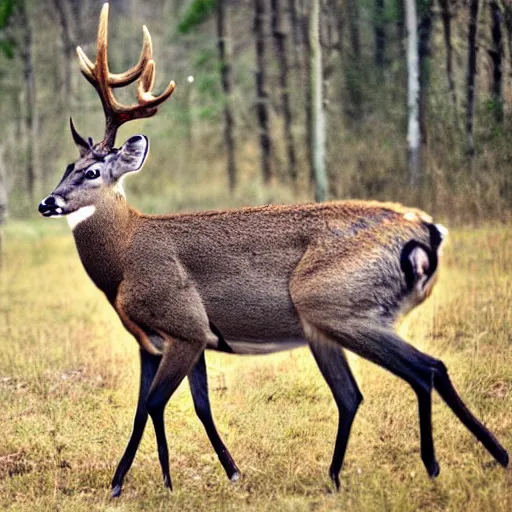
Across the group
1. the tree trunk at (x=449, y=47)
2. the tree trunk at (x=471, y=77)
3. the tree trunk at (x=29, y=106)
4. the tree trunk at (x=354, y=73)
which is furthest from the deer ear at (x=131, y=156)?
the tree trunk at (x=29, y=106)

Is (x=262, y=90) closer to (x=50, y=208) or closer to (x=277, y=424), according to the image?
(x=277, y=424)

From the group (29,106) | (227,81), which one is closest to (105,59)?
(227,81)

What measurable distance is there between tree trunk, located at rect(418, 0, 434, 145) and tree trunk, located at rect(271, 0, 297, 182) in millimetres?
7477

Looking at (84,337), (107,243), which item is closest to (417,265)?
(107,243)

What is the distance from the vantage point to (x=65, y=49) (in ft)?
91.9

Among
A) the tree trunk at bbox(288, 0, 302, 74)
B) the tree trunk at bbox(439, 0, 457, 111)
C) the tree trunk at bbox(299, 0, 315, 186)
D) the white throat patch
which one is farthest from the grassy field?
the tree trunk at bbox(288, 0, 302, 74)

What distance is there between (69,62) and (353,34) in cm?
1442

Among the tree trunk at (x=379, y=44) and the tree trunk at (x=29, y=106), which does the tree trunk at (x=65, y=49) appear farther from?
the tree trunk at (x=379, y=44)

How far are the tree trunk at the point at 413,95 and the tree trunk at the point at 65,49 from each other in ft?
44.8

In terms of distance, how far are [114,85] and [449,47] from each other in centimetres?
315

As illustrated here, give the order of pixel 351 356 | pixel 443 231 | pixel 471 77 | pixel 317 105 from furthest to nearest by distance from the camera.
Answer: pixel 317 105 → pixel 351 356 → pixel 471 77 → pixel 443 231

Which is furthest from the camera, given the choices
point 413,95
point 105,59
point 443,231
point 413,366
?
point 413,95

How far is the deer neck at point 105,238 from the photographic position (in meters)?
6.11

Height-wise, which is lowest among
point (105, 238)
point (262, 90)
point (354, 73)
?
point (262, 90)
